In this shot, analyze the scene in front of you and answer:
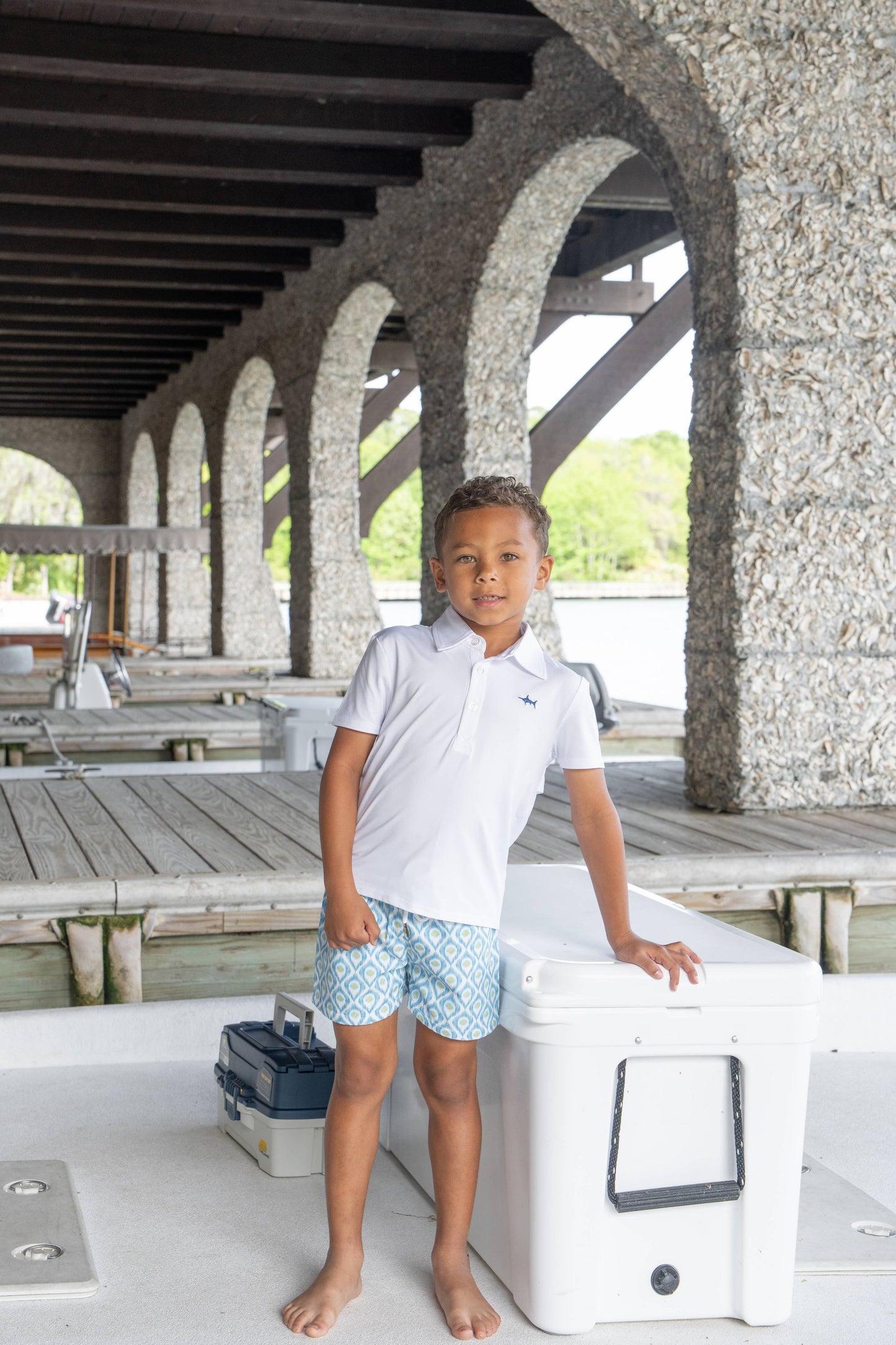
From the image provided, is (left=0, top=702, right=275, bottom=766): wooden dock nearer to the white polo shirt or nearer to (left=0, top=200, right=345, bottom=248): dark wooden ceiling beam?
(left=0, top=200, right=345, bottom=248): dark wooden ceiling beam

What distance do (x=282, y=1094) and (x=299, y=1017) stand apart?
0.21 metres

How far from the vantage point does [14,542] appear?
13.1 m

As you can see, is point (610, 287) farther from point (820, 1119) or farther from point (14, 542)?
point (820, 1119)

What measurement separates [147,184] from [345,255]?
4.93 ft

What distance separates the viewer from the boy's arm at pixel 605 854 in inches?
84.7

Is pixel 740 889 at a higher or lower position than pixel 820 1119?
higher

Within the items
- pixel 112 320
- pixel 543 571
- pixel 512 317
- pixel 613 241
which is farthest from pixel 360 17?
pixel 112 320

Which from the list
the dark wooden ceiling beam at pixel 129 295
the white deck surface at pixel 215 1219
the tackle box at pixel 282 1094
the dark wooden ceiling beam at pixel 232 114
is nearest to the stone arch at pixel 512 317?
the dark wooden ceiling beam at pixel 232 114

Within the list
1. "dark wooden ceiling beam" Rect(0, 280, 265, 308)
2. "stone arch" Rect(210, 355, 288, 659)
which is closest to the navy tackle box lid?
"dark wooden ceiling beam" Rect(0, 280, 265, 308)

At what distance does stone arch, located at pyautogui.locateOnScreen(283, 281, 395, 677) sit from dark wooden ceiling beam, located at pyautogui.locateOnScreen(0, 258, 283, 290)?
1.14m

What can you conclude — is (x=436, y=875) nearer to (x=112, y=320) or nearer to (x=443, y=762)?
(x=443, y=762)

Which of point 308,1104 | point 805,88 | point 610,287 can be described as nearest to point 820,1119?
point 308,1104

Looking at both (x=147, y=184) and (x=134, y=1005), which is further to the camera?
(x=147, y=184)

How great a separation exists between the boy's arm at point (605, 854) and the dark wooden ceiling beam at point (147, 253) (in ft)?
27.3
